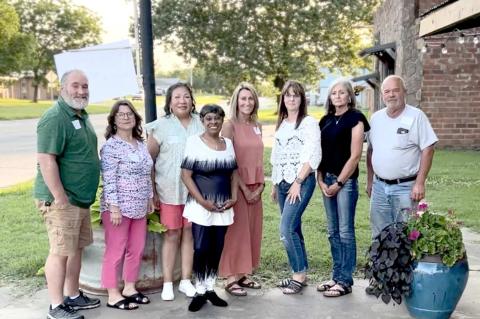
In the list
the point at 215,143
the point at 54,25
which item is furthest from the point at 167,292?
the point at 54,25

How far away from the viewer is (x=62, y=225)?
13.0 ft

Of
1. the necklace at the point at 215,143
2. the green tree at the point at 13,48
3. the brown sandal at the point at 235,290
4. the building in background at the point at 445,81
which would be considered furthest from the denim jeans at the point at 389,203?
the green tree at the point at 13,48

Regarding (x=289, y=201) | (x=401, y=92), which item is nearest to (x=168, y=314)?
(x=289, y=201)

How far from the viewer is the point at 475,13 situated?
3.90 m

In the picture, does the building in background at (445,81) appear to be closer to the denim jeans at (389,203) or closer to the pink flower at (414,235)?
the denim jeans at (389,203)

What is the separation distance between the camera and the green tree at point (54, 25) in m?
59.9

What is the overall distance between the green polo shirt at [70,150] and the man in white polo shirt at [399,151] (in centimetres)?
225

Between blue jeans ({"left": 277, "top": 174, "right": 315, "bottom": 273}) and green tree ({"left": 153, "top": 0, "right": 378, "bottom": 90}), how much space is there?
20905 mm

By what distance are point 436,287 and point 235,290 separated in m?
1.62

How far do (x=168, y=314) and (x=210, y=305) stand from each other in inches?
14.4

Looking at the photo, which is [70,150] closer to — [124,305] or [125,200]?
[125,200]

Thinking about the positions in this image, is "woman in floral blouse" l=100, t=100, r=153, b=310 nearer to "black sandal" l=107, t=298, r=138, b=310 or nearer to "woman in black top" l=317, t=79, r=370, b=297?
"black sandal" l=107, t=298, r=138, b=310

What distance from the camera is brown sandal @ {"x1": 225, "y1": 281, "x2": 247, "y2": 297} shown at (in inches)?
183

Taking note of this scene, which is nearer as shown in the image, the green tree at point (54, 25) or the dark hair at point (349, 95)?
the dark hair at point (349, 95)
